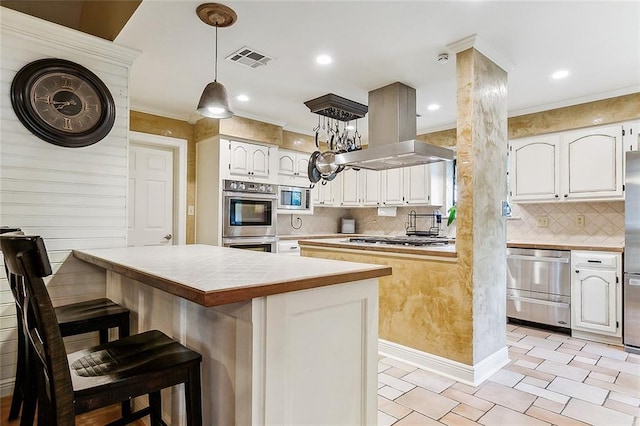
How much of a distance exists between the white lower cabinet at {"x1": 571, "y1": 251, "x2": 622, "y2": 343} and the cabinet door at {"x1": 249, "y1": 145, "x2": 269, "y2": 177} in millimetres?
3577

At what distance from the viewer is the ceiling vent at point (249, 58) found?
110 inches

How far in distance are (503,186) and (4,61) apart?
3559 millimetres

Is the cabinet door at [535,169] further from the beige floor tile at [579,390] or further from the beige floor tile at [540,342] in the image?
the beige floor tile at [579,390]

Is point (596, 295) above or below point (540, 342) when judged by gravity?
above

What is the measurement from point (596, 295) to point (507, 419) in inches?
84.2

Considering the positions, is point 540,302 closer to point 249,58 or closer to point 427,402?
point 427,402

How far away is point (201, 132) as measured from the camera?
465 cm

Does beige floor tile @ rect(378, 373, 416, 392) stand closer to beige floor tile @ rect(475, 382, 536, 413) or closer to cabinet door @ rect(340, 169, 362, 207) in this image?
beige floor tile @ rect(475, 382, 536, 413)

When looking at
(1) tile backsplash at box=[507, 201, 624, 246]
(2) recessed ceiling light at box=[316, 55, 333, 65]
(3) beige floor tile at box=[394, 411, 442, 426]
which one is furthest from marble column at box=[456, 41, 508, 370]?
(1) tile backsplash at box=[507, 201, 624, 246]

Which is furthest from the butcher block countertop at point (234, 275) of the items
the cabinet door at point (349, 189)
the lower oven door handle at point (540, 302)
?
the cabinet door at point (349, 189)

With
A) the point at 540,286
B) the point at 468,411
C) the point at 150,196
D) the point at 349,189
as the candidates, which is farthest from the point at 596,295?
the point at 150,196

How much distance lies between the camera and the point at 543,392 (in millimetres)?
2416

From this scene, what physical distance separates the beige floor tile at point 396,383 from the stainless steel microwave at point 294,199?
2920mm

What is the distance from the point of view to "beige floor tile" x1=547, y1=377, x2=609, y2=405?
234 centimetres
